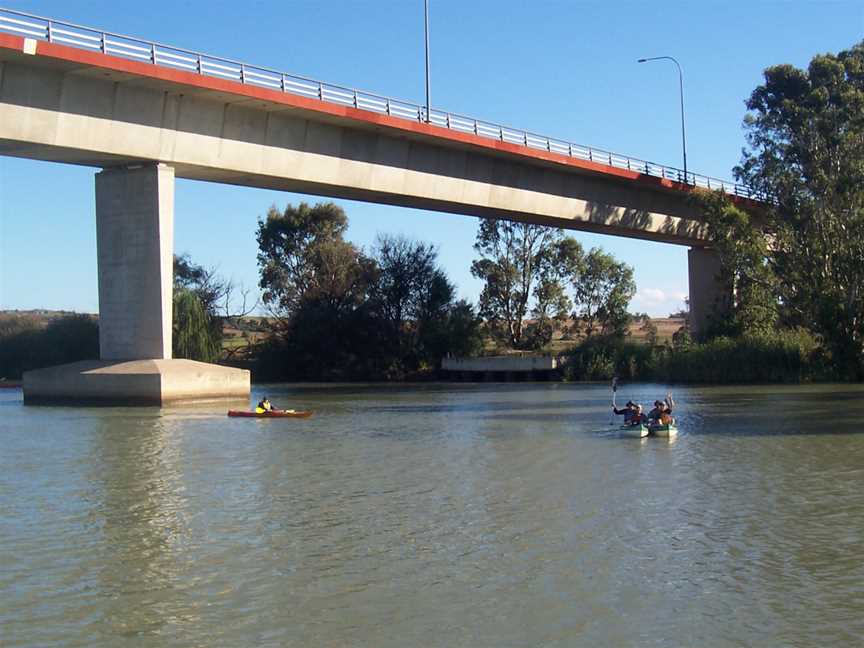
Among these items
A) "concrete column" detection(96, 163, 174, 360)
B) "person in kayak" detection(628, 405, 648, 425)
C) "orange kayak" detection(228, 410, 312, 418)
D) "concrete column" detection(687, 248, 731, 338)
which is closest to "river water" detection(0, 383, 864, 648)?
"person in kayak" detection(628, 405, 648, 425)

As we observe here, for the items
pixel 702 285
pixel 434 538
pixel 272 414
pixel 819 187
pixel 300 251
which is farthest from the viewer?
pixel 300 251

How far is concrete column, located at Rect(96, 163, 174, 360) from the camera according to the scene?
40.9 metres

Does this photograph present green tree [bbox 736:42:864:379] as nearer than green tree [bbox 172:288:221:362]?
Yes

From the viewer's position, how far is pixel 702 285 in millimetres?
67438

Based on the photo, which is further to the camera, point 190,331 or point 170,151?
point 190,331

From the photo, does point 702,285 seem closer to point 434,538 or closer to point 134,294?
point 134,294

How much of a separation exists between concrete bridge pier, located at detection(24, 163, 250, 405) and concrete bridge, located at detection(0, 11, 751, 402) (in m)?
0.06

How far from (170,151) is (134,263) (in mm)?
4834

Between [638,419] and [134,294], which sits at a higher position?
[134,294]

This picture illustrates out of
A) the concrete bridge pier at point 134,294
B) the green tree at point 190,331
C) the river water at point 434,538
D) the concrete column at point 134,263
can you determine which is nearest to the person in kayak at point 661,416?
the river water at point 434,538

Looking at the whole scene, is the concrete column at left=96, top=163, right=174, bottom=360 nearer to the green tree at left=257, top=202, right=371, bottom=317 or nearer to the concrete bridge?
the concrete bridge

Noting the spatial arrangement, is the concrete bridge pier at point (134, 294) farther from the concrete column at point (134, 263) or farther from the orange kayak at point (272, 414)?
the orange kayak at point (272, 414)

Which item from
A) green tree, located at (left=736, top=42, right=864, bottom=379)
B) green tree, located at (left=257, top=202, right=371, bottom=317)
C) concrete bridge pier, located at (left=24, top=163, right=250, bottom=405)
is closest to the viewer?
concrete bridge pier, located at (left=24, top=163, right=250, bottom=405)

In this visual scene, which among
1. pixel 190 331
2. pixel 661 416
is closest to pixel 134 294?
pixel 190 331
